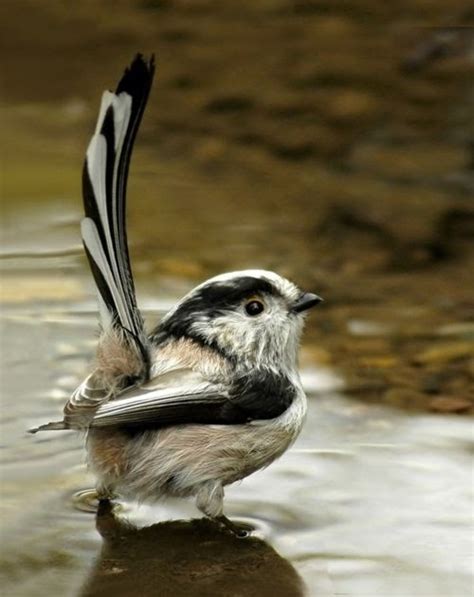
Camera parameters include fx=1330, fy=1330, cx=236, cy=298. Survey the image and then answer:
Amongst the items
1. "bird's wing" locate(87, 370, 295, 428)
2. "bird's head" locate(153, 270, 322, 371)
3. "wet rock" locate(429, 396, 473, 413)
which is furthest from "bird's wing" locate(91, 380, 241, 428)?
"wet rock" locate(429, 396, 473, 413)

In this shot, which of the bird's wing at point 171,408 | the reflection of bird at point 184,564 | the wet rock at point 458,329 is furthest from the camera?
the wet rock at point 458,329

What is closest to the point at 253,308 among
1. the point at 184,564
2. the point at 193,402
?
the point at 193,402

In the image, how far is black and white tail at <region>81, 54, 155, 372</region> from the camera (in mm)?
3965

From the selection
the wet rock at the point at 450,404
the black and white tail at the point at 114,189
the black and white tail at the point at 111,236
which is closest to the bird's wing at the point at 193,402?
the black and white tail at the point at 111,236

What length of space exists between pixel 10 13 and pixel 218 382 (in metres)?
8.52

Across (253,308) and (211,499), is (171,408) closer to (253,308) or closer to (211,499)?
(211,499)

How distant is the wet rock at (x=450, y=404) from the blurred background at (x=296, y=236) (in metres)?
0.01

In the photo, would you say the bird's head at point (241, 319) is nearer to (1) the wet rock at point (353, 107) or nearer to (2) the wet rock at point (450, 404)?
(2) the wet rock at point (450, 404)

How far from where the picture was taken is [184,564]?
396cm

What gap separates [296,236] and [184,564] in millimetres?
3855

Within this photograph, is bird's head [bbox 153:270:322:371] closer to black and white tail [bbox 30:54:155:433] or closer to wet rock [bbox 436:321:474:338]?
black and white tail [bbox 30:54:155:433]

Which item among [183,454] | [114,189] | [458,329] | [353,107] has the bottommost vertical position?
[183,454]

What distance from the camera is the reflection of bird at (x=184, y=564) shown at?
12.4 ft

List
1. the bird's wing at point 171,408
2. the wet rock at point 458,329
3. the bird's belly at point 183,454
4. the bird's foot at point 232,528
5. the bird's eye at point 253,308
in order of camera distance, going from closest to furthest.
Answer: the bird's wing at point 171,408, the bird's belly at point 183,454, the bird's foot at point 232,528, the bird's eye at point 253,308, the wet rock at point 458,329
